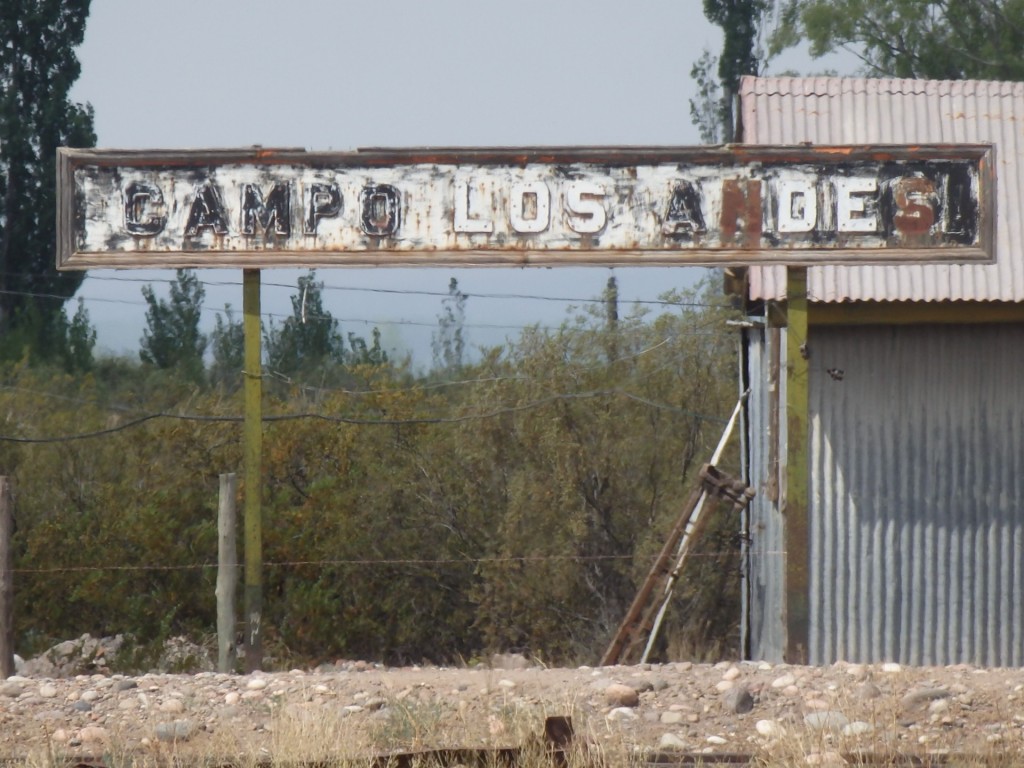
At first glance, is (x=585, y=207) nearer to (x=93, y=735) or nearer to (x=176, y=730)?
(x=176, y=730)

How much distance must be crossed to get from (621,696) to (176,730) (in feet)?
8.01

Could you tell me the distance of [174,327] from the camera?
3781 centimetres

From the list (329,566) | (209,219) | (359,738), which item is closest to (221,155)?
(209,219)

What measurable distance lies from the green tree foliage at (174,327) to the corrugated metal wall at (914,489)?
25502 millimetres

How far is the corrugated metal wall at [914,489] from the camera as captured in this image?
11.5 m

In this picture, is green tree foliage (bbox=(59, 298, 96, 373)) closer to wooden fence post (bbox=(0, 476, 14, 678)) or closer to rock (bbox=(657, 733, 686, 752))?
wooden fence post (bbox=(0, 476, 14, 678))

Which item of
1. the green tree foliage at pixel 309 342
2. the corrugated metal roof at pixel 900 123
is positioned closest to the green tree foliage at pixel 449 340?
the green tree foliage at pixel 309 342

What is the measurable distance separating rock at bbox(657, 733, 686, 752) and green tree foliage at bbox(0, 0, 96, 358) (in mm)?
24792

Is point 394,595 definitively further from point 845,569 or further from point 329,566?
point 845,569

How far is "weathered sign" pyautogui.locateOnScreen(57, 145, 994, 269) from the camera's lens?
9.59 metres

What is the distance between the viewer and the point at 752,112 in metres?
12.4

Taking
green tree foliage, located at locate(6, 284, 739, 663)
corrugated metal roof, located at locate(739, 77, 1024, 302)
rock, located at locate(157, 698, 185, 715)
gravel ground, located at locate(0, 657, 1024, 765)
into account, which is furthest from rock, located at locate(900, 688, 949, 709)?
green tree foliage, located at locate(6, 284, 739, 663)

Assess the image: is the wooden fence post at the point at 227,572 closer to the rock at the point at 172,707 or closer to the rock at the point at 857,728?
the rock at the point at 172,707

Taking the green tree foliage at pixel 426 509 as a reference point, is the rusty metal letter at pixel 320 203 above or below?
above
